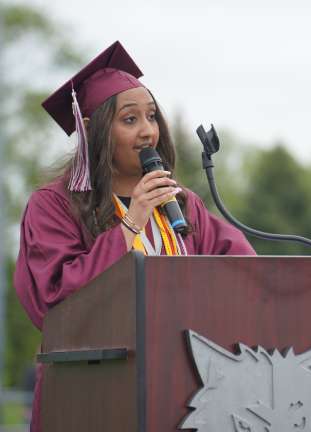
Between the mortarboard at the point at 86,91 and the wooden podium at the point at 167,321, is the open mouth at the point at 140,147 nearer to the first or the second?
the mortarboard at the point at 86,91

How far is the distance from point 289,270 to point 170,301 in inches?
14.8

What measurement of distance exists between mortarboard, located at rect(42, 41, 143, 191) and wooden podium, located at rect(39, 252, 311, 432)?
96cm

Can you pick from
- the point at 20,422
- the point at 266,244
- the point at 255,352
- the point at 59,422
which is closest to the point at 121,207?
the point at 59,422

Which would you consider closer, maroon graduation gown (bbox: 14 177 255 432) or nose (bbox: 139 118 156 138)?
maroon graduation gown (bbox: 14 177 255 432)

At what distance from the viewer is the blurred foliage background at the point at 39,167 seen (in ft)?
99.6

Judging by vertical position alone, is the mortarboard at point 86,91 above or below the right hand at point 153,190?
above

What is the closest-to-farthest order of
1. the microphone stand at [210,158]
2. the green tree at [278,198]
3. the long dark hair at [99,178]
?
1. the microphone stand at [210,158]
2. the long dark hair at [99,178]
3. the green tree at [278,198]

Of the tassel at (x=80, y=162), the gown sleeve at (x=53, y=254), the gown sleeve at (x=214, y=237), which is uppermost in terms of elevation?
the tassel at (x=80, y=162)

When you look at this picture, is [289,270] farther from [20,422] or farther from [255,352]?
[20,422]

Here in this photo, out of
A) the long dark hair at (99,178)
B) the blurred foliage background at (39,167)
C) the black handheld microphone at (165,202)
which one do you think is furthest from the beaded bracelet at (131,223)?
the blurred foliage background at (39,167)

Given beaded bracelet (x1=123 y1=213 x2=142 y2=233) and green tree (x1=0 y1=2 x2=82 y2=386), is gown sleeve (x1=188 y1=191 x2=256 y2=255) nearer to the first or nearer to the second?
beaded bracelet (x1=123 y1=213 x2=142 y2=233)

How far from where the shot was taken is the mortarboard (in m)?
4.25

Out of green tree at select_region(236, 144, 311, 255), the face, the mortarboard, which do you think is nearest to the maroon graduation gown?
the mortarboard

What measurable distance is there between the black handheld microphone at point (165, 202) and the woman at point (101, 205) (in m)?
0.08
